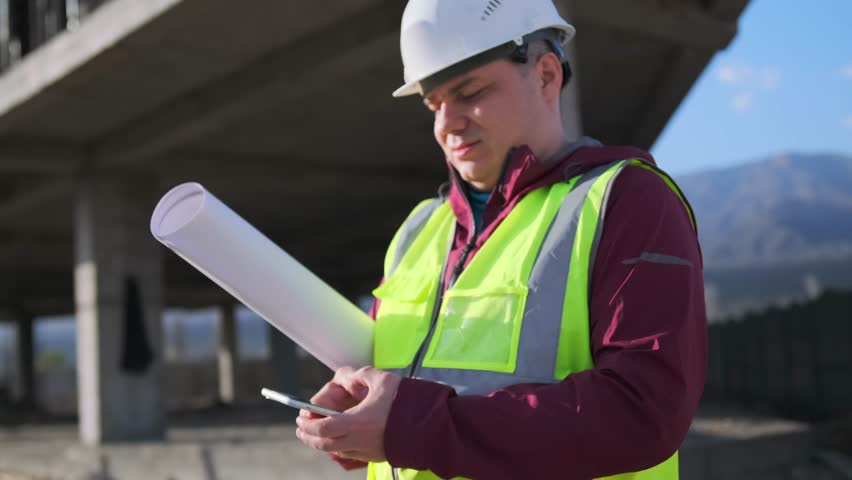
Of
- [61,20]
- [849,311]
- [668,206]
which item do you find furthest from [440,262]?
[61,20]

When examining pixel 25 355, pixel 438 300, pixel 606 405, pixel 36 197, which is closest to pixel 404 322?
pixel 438 300

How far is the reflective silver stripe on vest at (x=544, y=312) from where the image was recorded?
5.03ft

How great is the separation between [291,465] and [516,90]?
6.67 meters

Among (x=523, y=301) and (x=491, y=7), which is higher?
(x=491, y=7)

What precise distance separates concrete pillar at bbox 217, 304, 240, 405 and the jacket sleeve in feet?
101

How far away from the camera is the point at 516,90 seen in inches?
66.8

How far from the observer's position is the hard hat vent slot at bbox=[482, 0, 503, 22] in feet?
5.62

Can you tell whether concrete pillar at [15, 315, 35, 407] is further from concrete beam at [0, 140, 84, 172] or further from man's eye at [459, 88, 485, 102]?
man's eye at [459, 88, 485, 102]

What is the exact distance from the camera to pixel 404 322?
6.01 ft

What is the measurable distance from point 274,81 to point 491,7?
26.5ft

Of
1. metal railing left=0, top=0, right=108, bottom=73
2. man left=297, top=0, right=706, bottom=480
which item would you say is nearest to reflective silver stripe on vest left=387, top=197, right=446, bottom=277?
man left=297, top=0, right=706, bottom=480

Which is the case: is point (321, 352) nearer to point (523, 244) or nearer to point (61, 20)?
point (523, 244)

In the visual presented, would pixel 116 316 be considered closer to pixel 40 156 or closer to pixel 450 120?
pixel 40 156

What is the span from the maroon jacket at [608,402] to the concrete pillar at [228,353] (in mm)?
30707
